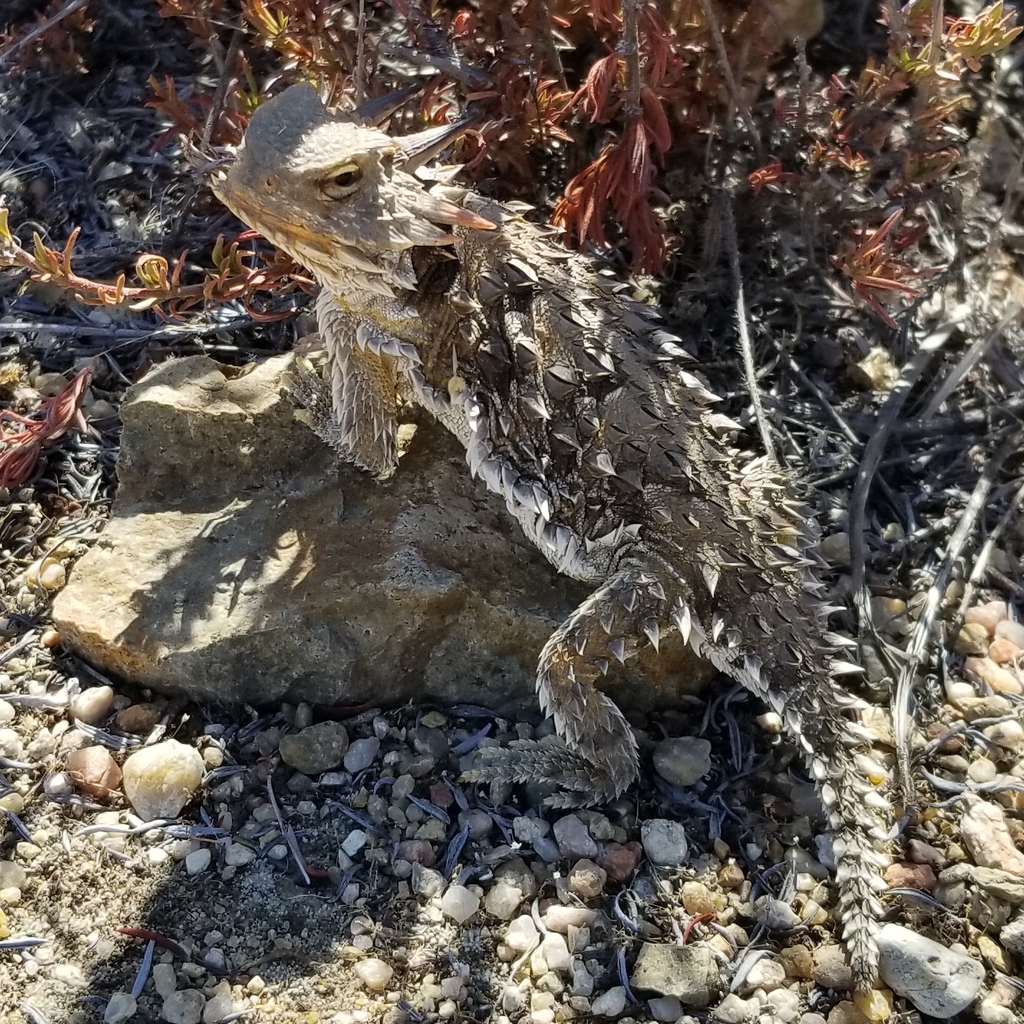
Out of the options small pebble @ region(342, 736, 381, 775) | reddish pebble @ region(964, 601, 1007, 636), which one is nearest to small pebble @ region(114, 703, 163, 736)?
small pebble @ region(342, 736, 381, 775)

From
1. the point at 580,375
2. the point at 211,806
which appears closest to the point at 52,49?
the point at 580,375

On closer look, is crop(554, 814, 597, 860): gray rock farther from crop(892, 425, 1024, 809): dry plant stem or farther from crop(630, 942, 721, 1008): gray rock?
crop(892, 425, 1024, 809): dry plant stem

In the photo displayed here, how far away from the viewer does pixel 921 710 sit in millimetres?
2896

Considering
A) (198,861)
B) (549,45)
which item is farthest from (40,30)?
(198,861)

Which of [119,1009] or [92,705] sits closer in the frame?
[119,1009]

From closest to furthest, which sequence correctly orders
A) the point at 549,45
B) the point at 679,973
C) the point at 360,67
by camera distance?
1. the point at 679,973
2. the point at 360,67
3. the point at 549,45

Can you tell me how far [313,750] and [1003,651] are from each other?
6.88 feet

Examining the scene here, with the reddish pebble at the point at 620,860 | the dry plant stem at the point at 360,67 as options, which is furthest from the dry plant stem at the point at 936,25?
the reddish pebble at the point at 620,860

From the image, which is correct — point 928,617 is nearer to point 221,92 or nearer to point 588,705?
point 588,705

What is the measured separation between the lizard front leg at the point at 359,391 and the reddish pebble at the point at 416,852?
1.07 metres

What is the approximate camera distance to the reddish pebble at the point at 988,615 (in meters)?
3.07

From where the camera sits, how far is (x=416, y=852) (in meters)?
2.54

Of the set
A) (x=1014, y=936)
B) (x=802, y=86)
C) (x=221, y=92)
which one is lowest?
(x=1014, y=936)

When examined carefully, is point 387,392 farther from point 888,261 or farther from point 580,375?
point 888,261
